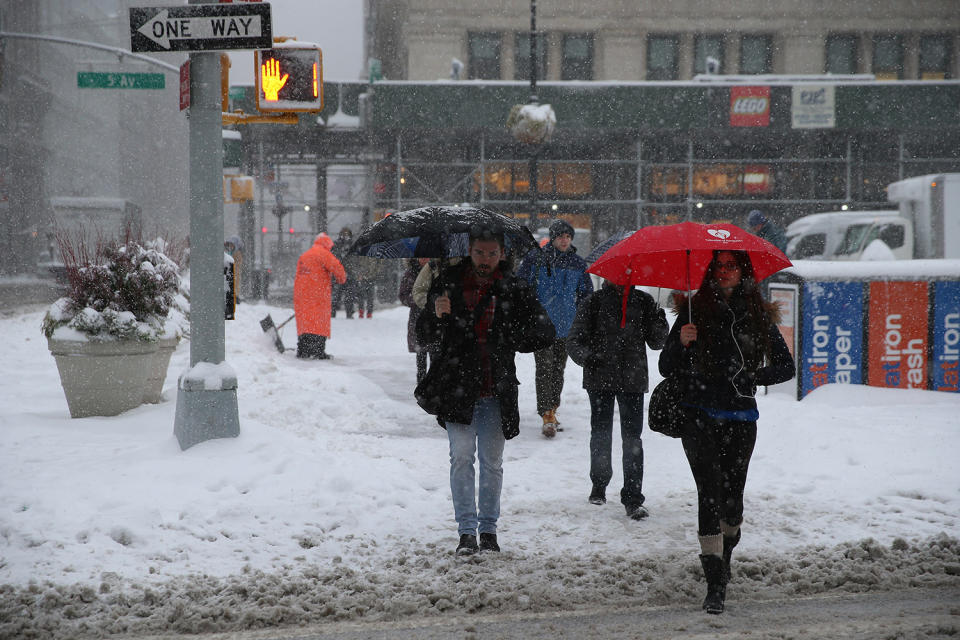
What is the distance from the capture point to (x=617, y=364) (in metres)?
6.09

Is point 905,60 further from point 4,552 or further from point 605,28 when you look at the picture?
point 4,552

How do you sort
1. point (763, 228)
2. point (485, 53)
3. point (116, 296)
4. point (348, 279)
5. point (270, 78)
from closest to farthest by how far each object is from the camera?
1. point (270, 78)
2. point (116, 296)
3. point (763, 228)
4. point (348, 279)
5. point (485, 53)

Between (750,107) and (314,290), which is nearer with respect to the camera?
(314,290)

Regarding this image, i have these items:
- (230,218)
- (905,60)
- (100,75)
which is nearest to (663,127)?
(905,60)

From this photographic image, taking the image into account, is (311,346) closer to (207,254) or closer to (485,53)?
(207,254)

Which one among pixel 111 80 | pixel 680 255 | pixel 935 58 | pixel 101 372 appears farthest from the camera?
pixel 935 58

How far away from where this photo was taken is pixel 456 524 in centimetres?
575

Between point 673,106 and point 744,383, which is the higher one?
point 673,106

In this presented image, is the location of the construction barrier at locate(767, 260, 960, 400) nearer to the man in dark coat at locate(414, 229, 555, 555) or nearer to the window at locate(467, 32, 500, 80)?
the man in dark coat at locate(414, 229, 555, 555)

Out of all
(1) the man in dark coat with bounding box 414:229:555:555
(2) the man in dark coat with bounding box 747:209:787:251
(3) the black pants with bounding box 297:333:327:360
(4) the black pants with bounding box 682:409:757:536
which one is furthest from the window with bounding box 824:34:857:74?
(4) the black pants with bounding box 682:409:757:536

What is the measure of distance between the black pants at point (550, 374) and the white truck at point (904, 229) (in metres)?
13.4

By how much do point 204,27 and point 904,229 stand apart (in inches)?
721

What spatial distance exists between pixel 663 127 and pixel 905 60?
47.8 ft

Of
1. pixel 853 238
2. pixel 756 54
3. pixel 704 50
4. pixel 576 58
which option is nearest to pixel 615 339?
pixel 853 238
